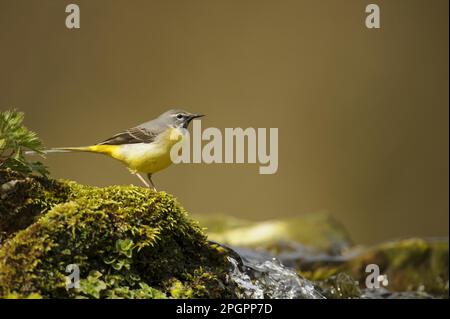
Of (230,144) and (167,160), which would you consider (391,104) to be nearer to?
(230,144)

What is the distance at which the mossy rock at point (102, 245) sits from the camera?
2.54 m

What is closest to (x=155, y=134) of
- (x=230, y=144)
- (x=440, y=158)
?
(x=230, y=144)

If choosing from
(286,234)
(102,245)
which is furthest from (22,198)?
(286,234)

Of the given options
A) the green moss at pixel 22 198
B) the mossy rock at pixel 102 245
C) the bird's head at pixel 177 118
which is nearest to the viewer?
the mossy rock at pixel 102 245

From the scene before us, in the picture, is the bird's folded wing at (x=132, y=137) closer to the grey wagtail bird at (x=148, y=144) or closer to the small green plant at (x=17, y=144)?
the grey wagtail bird at (x=148, y=144)

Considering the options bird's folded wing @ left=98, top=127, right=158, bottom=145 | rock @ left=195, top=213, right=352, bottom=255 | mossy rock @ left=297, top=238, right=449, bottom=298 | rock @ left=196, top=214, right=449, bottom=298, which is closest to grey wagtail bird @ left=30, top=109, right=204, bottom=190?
bird's folded wing @ left=98, top=127, right=158, bottom=145

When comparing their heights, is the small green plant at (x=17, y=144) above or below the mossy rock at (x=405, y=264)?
above

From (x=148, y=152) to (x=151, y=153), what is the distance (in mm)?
28

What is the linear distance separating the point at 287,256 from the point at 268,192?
4988 millimetres

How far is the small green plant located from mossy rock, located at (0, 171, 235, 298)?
0.08 meters

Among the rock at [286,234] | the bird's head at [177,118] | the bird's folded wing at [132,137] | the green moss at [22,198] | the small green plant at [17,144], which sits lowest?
the rock at [286,234]

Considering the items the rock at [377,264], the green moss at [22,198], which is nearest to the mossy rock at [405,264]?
the rock at [377,264]

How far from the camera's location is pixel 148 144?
414 centimetres

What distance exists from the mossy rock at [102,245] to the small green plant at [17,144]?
0.08 metres
